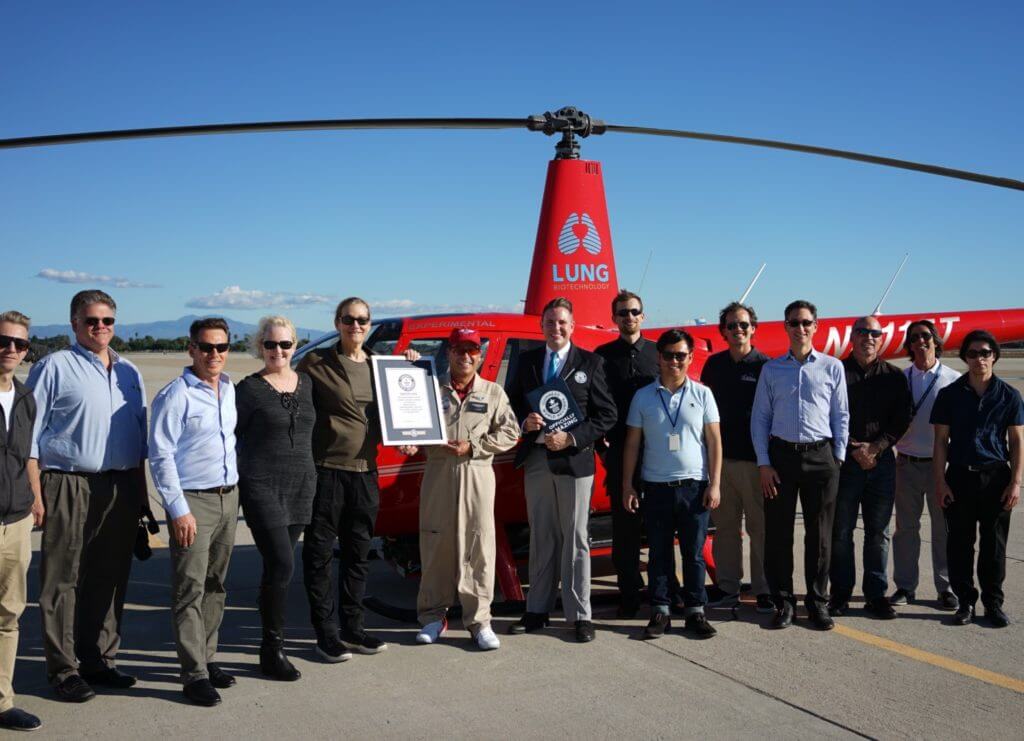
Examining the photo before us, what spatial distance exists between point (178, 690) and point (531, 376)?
8.32 feet

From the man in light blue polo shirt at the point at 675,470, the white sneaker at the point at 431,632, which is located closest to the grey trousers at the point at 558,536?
the man in light blue polo shirt at the point at 675,470

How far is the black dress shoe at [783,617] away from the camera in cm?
523

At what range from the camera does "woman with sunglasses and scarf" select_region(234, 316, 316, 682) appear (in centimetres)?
428

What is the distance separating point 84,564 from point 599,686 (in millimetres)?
2647

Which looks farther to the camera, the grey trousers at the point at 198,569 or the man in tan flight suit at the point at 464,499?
the man in tan flight suit at the point at 464,499

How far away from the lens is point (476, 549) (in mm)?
5023

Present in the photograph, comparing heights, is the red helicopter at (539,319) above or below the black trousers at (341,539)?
above

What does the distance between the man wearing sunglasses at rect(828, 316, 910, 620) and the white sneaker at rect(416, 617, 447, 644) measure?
2509mm

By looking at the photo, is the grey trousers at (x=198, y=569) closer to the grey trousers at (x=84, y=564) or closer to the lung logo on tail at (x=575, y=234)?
the grey trousers at (x=84, y=564)

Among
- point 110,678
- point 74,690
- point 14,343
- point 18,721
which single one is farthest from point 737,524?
point 14,343

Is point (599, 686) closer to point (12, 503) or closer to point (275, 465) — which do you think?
point (275, 465)

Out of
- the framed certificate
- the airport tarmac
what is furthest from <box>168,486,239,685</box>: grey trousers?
the framed certificate

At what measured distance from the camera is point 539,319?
20.5 ft

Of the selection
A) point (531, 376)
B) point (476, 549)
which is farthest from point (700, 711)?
point (531, 376)
